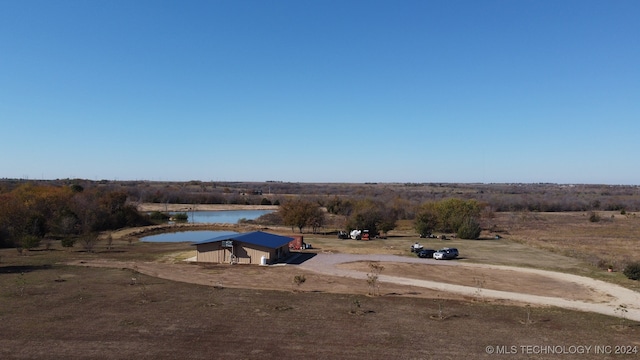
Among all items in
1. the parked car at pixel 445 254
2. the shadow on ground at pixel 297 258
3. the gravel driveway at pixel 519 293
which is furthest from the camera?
the parked car at pixel 445 254

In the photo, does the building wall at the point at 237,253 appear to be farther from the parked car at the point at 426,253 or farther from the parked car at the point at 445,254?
the parked car at the point at 445,254

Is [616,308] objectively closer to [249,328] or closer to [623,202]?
[249,328]

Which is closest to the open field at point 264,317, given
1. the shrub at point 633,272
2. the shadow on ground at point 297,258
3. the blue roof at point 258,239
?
the shrub at point 633,272

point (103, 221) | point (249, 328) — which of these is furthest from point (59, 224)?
point (249, 328)

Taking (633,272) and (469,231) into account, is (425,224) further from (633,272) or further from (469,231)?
(633,272)

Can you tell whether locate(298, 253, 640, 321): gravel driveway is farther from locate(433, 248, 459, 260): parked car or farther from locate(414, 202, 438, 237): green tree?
locate(414, 202, 438, 237): green tree

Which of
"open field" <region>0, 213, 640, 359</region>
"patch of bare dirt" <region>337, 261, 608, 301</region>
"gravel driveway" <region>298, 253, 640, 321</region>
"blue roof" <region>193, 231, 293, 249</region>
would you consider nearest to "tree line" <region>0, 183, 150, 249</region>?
"open field" <region>0, 213, 640, 359</region>

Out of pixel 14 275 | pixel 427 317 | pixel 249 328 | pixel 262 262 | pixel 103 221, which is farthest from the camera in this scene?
pixel 103 221
